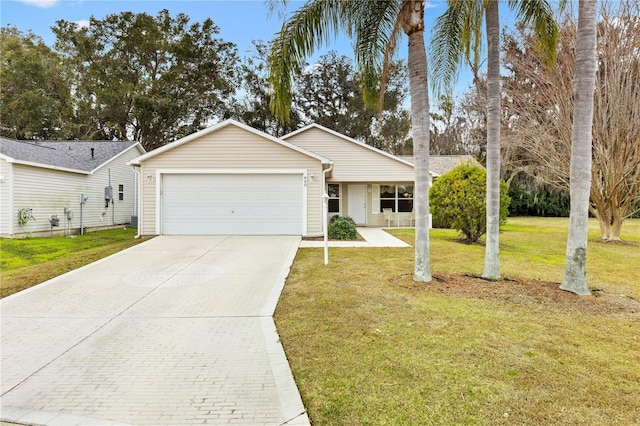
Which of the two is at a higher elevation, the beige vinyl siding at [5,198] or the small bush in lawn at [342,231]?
the beige vinyl siding at [5,198]

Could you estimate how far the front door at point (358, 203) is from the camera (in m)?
18.9

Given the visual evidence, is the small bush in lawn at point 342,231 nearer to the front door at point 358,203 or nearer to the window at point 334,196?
the window at point 334,196

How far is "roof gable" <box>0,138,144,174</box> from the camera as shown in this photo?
1320 centimetres

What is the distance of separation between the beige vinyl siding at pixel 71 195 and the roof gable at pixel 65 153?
0.89ft

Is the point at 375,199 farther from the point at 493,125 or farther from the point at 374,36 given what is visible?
the point at 493,125

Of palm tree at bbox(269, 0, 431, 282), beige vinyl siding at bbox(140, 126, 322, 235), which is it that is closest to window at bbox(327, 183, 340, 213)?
beige vinyl siding at bbox(140, 126, 322, 235)

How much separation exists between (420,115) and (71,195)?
15074 millimetres

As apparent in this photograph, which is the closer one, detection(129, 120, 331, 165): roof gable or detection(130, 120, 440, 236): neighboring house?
detection(129, 120, 331, 165): roof gable

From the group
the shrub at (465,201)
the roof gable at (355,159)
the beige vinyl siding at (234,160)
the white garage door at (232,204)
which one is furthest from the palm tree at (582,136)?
the roof gable at (355,159)

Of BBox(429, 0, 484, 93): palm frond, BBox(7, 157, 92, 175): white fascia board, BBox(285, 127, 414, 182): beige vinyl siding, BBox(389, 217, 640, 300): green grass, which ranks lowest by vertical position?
BBox(389, 217, 640, 300): green grass

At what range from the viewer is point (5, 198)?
40.7ft

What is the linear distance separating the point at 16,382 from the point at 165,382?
1367mm

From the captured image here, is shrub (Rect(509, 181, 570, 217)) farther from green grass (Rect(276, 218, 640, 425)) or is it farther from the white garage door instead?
green grass (Rect(276, 218, 640, 425))

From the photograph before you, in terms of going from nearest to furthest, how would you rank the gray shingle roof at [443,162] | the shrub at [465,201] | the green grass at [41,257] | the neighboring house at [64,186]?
the green grass at [41,257] < the shrub at [465,201] < the neighboring house at [64,186] < the gray shingle roof at [443,162]
